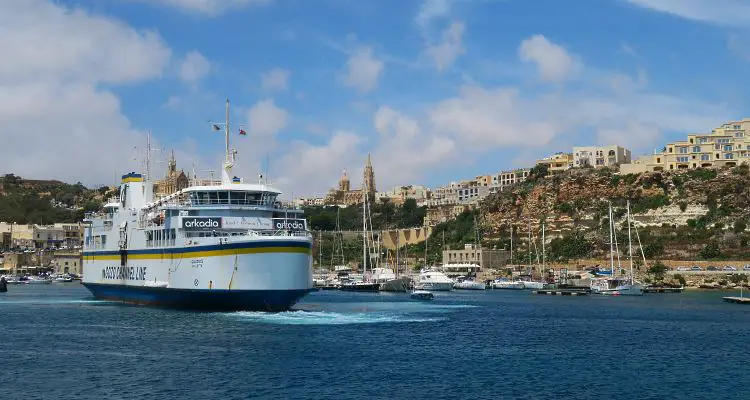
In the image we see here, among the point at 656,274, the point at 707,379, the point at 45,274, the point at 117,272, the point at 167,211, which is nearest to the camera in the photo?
the point at 707,379

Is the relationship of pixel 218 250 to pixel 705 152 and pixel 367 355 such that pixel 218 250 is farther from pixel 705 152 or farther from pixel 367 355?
pixel 705 152

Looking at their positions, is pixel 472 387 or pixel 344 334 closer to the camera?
pixel 472 387

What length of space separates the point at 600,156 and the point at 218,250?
145 meters

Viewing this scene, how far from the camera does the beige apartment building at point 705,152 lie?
15850 centimetres

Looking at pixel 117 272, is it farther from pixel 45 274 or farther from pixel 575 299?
pixel 45 274

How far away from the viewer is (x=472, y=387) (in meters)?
37.3

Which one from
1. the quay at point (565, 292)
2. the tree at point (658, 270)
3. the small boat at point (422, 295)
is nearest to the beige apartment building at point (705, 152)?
the tree at point (658, 270)

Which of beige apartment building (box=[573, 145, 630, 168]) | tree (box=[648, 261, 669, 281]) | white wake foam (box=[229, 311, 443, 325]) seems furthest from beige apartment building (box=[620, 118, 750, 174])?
white wake foam (box=[229, 311, 443, 325])

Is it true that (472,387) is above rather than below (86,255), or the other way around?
below

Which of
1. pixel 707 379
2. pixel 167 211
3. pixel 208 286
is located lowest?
pixel 707 379

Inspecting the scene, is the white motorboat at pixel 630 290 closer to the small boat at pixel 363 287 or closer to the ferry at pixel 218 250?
the small boat at pixel 363 287

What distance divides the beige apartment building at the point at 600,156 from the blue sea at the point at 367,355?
4601 inches

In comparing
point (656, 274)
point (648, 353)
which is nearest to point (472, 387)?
point (648, 353)

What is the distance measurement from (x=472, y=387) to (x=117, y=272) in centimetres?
5128
